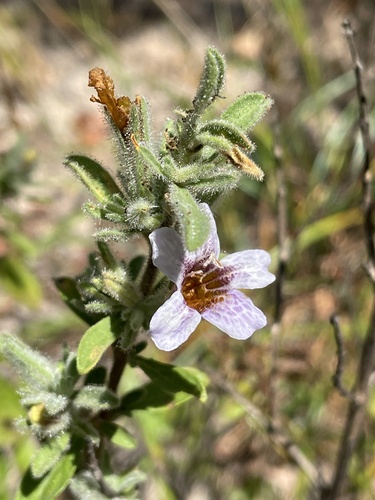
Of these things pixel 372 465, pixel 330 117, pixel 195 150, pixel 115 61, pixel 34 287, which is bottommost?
pixel 372 465

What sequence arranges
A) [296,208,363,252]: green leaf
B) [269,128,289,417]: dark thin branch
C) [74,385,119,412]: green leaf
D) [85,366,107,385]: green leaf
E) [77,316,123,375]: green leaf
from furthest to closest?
[296,208,363,252]: green leaf < [269,128,289,417]: dark thin branch < [85,366,107,385]: green leaf < [74,385,119,412]: green leaf < [77,316,123,375]: green leaf

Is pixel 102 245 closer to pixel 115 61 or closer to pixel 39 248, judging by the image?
pixel 39 248

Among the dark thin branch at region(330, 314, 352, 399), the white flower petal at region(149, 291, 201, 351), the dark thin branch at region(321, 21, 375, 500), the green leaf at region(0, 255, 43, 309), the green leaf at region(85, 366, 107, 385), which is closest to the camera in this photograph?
the white flower petal at region(149, 291, 201, 351)

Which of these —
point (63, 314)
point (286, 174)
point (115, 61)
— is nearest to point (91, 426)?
point (63, 314)

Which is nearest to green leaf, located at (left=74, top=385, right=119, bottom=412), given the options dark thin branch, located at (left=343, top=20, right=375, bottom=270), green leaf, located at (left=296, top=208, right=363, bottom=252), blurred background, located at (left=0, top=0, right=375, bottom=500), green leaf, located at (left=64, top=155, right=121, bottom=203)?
green leaf, located at (left=64, top=155, right=121, bottom=203)

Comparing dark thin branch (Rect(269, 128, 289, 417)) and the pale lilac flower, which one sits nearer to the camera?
the pale lilac flower

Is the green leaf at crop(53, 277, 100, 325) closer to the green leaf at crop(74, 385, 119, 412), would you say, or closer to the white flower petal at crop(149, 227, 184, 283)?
the green leaf at crop(74, 385, 119, 412)

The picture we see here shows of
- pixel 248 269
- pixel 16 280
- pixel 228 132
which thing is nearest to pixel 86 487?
pixel 248 269

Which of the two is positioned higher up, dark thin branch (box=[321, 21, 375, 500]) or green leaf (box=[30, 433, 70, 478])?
green leaf (box=[30, 433, 70, 478])
